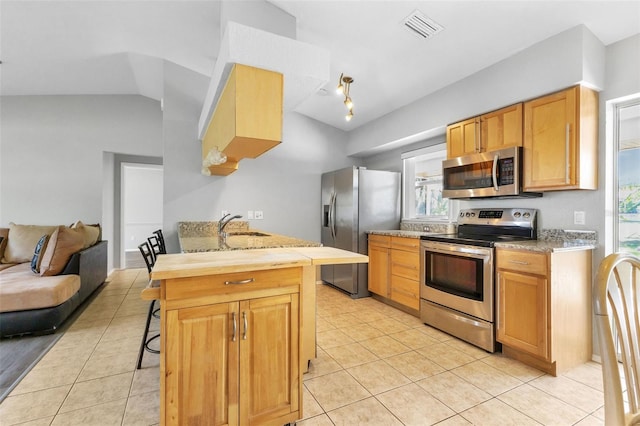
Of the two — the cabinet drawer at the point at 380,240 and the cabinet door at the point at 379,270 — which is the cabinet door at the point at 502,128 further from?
the cabinet door at the point at 379,270

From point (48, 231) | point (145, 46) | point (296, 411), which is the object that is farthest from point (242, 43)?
point (48, 231)

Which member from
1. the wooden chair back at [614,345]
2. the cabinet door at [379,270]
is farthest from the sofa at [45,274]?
the wooden chair back at [614,345]

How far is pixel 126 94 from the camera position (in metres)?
4.86

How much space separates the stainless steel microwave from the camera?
258 cm

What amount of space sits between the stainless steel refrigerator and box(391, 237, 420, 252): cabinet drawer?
0.61 metres

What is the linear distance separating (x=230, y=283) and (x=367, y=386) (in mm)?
1275

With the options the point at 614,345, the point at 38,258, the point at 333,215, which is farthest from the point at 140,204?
the point at 614,345

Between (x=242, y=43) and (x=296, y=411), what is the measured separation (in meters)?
2.10

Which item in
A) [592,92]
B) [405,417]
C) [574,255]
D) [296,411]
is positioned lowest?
[405,417]

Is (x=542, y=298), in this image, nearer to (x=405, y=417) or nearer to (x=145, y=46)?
(x=405, y=417)

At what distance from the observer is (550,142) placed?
2.38 meters

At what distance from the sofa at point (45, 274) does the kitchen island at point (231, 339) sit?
223cm

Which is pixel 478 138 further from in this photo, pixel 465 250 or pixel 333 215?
pixel 333 215

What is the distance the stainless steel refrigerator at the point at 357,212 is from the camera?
4.06m
